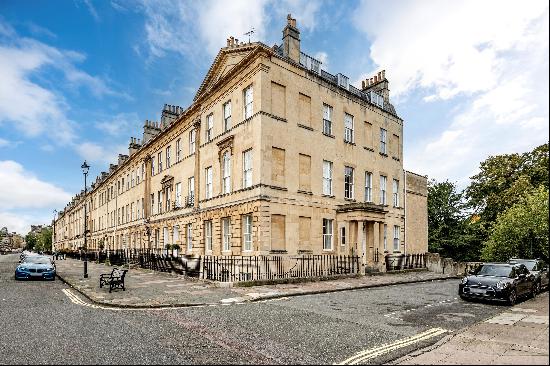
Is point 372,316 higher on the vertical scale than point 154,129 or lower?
lower

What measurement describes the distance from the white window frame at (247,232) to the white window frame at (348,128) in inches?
358

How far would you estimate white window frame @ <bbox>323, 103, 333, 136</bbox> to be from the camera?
25.3 meters

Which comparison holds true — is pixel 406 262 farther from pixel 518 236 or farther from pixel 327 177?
pixel 518 236

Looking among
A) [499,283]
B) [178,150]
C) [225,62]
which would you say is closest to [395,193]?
[225,62]

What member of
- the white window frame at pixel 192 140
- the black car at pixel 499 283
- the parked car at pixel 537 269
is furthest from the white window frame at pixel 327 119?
the parked car at pixel 537 269

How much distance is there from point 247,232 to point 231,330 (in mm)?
13615

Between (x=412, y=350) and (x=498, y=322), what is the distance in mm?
4017

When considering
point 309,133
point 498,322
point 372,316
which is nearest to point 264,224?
point 309,133

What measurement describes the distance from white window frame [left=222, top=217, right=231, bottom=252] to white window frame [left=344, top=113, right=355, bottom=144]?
9.67 meters

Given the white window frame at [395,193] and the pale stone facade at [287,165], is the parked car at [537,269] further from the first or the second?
the white window frame at [395,193]

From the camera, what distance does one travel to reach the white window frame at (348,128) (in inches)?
1057

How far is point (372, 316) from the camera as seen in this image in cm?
1082

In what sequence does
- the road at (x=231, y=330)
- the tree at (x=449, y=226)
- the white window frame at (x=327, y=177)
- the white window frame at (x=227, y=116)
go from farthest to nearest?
the tree at (x=449, y=226), the white window frame at (x=227, y=116), the white window frame at (x=327, y=177), the road at (x=231, y=330)

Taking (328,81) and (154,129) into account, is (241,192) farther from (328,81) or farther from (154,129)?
(154,129)
